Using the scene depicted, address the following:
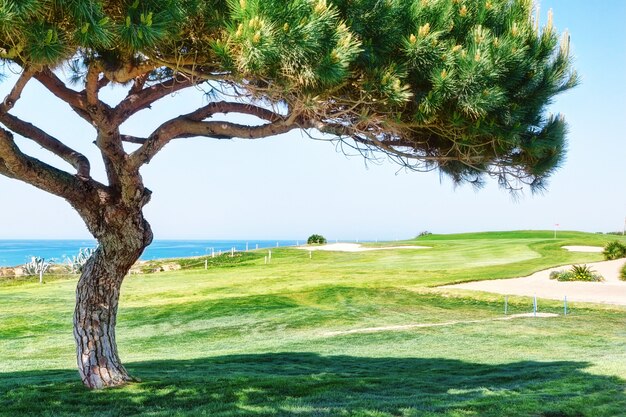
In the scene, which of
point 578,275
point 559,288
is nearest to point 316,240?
point 578,275

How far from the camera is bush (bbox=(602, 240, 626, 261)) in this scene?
2750 cm

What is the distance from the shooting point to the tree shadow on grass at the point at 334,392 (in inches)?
258

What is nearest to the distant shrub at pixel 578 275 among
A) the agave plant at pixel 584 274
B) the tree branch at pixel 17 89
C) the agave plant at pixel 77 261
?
the agave plant at pixel 584 274

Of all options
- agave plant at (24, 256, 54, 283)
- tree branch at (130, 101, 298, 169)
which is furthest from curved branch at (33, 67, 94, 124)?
agave plant at (24, 256, 54, 283)

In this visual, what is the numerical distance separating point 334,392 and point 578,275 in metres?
17.8

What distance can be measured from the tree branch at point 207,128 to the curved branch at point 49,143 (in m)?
0.66

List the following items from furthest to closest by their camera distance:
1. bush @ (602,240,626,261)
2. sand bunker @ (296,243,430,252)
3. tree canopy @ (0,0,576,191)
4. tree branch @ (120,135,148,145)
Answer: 1. sand bunker @ (296,243,430,252)
2. bush @ (602,240,626,261)
3. tree branch @ (120,135,148,145)
4. tree canopy @ (0,0,576,191)

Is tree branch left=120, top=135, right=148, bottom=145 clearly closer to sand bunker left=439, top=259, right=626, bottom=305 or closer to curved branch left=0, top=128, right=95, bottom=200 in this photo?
curved branch left=0, top=128, right=95, bottom=200

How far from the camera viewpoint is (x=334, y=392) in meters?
7.75

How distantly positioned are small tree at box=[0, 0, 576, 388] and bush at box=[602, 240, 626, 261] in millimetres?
21674

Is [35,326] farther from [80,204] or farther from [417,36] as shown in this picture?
[417,36]

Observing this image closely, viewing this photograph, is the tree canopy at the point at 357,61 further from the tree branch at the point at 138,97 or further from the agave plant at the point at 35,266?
the agave plant at the point at 35,266

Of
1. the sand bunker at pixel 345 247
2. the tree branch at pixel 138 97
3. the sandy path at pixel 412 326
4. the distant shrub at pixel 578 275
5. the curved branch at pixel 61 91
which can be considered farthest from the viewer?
the sand bunker at pixel 345 247

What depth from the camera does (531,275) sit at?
80.1 ft
